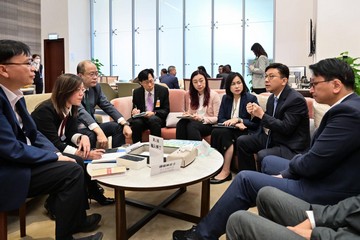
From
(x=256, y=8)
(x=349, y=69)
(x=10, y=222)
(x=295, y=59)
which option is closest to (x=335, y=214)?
(x=349, y=69)

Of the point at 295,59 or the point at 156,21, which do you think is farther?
the point at 156,21

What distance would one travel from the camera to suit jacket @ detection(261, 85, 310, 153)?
256 cm

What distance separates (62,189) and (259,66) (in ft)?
17.0

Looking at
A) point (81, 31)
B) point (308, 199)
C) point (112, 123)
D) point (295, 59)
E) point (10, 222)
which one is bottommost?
point (10, 222)

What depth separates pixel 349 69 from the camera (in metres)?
1.61

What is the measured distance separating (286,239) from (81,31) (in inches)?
405

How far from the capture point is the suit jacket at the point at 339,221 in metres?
1.16

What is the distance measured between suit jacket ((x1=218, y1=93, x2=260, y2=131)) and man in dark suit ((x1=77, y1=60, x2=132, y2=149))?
1110 mm

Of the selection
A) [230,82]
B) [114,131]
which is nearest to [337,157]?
[230,82]

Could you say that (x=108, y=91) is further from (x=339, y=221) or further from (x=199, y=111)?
(x=339, y=221)

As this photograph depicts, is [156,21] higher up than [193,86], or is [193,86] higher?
[156,21]

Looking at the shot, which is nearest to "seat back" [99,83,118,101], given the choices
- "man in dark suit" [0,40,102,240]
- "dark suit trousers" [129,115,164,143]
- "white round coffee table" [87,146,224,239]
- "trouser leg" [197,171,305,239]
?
"dark suit trousers" [129,115,164,143]

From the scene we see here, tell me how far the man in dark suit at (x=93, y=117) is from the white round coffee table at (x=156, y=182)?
36.1 inches

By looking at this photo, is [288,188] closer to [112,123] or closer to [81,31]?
[112,123]
